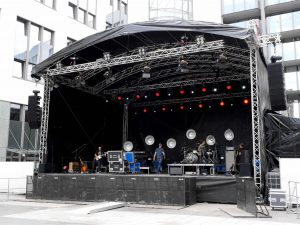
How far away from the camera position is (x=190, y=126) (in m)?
20.1

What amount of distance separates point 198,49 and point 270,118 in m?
4.34

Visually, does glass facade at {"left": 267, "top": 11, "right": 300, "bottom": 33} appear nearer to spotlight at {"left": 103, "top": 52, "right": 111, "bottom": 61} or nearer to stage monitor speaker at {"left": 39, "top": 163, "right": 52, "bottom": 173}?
spotlight at {"left": 103, "top": 52, "right": 111, "bottom": 61}

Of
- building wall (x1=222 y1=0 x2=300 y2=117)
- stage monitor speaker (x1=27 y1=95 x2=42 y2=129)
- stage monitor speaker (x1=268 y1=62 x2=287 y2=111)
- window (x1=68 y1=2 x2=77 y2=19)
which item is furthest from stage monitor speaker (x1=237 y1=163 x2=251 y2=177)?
building wall (x1=222 y1=0 x2=300 y2=117)

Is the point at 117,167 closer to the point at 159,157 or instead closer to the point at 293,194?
the point at 159,157

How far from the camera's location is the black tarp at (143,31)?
11.6 m

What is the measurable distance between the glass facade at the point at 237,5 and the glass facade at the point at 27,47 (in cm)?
1644

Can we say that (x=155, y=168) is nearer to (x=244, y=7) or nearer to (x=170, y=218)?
(x=170, y=218)

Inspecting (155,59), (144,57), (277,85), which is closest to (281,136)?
(277,85)

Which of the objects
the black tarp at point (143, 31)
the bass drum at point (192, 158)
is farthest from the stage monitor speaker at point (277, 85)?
the bass drum at point (192, 158)

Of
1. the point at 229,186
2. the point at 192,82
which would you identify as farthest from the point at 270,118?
the point at 192,82

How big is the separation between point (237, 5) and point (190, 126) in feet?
49.1

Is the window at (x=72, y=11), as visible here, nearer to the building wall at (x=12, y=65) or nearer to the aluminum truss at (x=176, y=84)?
the building wall at (x=12, y=65)

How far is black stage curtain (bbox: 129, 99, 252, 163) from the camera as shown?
18.8 meters

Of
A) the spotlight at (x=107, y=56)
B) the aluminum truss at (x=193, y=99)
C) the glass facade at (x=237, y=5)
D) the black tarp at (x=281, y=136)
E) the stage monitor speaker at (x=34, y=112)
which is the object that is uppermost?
the glass facade at (x=237, y=5)
